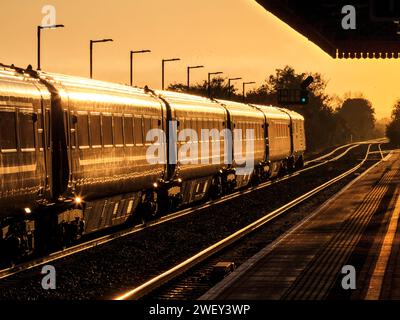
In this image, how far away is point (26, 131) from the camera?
57.8ft

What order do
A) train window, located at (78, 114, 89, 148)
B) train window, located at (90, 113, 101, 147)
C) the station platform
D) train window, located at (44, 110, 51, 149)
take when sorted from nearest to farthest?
1. the station platform
2. train window, located at (44, 110, 51, 149)
3. train window, located at (78, 114, 89, 148)
4. train window, located at (90, 113, 101, 147)

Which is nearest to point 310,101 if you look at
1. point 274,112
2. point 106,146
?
point 274,112

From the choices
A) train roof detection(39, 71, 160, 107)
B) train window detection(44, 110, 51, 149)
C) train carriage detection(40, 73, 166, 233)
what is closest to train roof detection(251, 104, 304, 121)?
train roof detection(39, 71, 160, 107)

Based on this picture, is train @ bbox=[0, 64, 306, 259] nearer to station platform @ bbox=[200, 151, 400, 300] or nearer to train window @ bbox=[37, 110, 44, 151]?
train window @ bbox=[37, 110, 44, 151]

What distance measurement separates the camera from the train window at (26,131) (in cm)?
1737

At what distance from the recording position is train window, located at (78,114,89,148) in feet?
67.4

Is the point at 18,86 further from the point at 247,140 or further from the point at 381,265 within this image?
the point at 247,140

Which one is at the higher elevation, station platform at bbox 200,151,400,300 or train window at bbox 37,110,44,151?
train window at bbox 37,110,44,151

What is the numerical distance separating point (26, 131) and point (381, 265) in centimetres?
621

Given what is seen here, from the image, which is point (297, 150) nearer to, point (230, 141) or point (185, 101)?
point (230, 141)

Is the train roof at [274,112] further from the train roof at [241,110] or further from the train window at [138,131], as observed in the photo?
the train window at [138,131]

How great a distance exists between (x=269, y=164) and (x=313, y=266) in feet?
106

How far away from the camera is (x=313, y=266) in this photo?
17578 millimetres

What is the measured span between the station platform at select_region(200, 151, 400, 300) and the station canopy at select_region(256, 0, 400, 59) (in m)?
4.60
